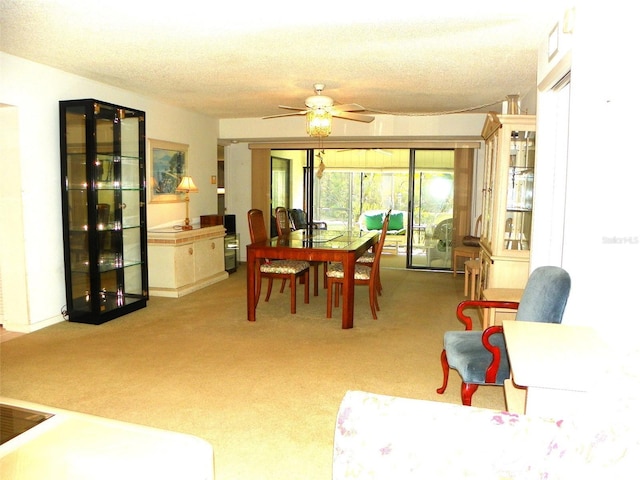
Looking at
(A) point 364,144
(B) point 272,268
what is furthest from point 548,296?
(A) point 364,144

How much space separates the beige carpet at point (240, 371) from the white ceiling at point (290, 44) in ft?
7.57

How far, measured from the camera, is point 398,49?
3812mm

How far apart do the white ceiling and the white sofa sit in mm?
2326

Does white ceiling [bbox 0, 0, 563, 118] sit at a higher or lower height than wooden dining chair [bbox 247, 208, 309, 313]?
higher

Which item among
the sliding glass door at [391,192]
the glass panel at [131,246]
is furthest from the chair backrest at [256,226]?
the sliding glass door at [391,192]

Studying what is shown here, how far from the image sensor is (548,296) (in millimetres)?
2580

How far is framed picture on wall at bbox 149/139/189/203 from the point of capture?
618 centimetres

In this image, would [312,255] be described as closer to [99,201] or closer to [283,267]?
[283,267]

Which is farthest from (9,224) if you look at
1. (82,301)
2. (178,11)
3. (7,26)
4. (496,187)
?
(496,187)

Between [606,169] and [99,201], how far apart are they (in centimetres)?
412

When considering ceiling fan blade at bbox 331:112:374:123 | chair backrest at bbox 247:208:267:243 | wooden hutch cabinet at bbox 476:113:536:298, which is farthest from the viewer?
chair backrest at bbox 247:208:267:243

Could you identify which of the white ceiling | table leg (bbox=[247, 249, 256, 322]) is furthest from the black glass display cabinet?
table leg (bbox=[247, 249, 256, 322])

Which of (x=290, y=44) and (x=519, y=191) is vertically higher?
(x=290, y=44)

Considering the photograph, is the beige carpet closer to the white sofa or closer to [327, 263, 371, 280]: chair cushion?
[327, 263, 371, 280]: chair cushion
